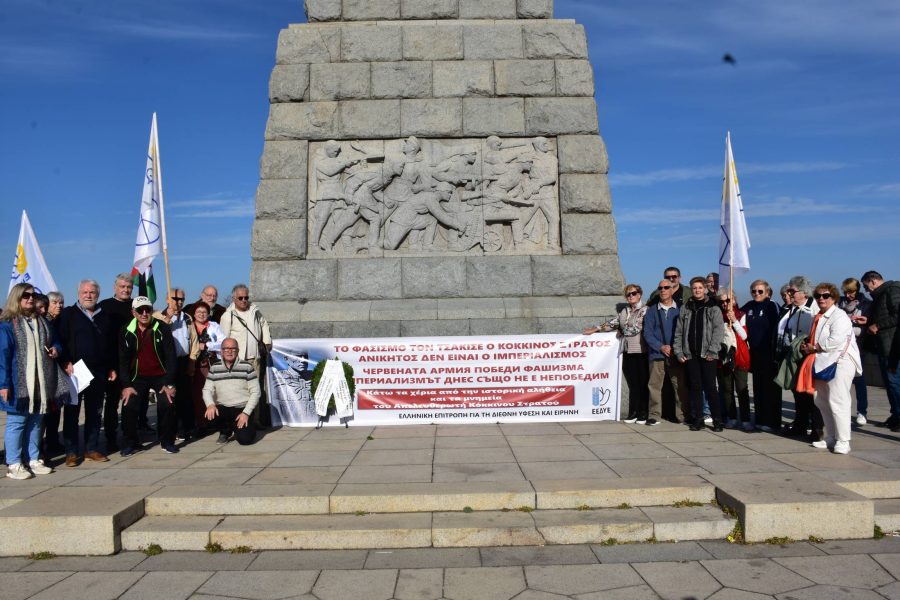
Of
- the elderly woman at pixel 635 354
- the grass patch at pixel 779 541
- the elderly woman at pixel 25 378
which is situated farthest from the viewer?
the elderly woman at pixel 635 354

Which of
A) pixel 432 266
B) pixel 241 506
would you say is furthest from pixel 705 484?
pixel 432 266

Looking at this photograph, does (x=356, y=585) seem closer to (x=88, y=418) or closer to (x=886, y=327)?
(x=88, y=418)

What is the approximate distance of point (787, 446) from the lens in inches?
275

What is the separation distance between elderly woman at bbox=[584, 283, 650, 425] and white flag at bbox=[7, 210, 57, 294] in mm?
7174

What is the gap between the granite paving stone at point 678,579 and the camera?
4.12 metres

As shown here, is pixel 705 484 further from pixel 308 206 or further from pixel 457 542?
pixel 308 206

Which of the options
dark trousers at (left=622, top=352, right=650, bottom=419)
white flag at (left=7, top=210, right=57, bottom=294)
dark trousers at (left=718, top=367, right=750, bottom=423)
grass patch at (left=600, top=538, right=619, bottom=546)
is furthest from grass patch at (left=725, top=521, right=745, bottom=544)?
white flag at (left=7, top=210, right=57, bottom=294)

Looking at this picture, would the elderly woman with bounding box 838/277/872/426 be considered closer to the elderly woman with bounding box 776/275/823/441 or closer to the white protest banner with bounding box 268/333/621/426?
the elderly woman with bounding box 776/275/823/441

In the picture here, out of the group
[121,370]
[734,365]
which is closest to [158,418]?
[121,370]

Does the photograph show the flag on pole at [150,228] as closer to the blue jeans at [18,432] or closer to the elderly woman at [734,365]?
the blue jeans at [18,432]

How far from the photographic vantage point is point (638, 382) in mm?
8484

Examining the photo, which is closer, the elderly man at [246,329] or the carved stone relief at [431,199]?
the elderly man at [246,329]

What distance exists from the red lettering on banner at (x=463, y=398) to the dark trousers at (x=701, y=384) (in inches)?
55.1

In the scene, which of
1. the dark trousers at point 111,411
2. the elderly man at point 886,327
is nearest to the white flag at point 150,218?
the dark trousers at point 111,411
